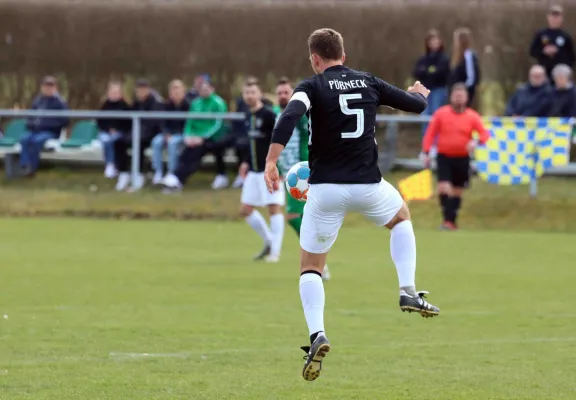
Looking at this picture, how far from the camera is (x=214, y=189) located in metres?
23.8

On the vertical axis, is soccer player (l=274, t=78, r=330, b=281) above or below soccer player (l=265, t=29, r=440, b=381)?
below

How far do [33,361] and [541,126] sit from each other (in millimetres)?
13494

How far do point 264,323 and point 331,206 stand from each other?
2.90 m

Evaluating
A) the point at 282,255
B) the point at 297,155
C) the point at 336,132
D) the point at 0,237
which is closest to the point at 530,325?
the point at 336,132

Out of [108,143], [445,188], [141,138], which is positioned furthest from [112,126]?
[445,188]

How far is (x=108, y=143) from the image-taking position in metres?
24.3

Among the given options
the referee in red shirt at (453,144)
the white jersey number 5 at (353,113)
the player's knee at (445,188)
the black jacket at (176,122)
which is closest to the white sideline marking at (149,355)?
the white jersey number 5 at (353,113)

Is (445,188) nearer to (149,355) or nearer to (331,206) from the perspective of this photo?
(149,355)

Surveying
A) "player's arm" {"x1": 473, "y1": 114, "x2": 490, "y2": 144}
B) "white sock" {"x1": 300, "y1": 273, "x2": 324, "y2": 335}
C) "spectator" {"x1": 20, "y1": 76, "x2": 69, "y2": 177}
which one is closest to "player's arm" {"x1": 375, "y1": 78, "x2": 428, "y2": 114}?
"white sock" {"x1": 300, "y1": 273, "x2": 324, "y2": 335}

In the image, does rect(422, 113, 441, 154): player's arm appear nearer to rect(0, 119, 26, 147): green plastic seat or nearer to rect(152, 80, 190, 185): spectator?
rect(152, 80, 190, 185): spectator

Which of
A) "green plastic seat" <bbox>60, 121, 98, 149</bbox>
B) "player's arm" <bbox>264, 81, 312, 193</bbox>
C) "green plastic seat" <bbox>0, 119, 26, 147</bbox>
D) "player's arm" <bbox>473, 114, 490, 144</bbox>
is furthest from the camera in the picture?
"green plastic seat" <bbox>0, 119, 26, 147</bbox>

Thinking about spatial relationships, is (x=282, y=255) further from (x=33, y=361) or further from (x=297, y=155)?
(x=33, y=361)

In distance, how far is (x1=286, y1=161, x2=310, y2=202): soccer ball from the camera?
9914mm

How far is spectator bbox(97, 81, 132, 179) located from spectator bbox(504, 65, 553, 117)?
23.2 feet
